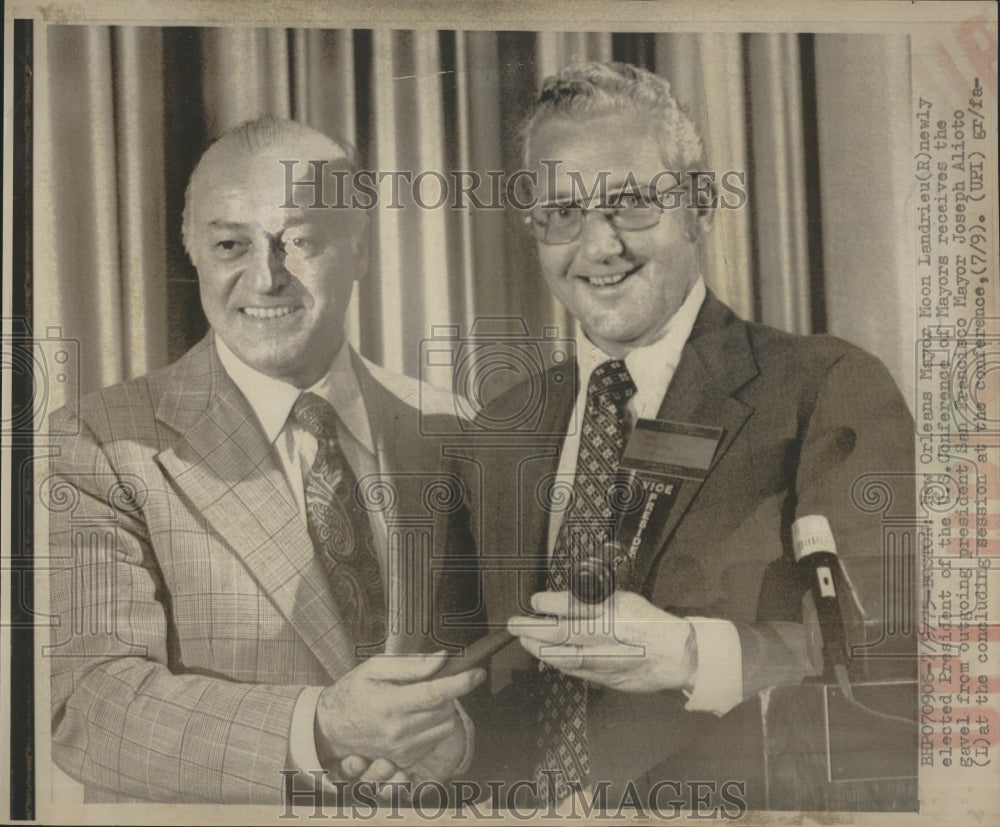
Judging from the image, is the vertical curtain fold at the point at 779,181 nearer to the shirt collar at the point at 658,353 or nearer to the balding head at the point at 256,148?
the shirt collar at the point at 658,353

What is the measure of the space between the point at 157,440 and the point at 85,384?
0.30 meters

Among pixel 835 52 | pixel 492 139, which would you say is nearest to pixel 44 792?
pixel 492 139

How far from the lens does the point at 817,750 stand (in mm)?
3330

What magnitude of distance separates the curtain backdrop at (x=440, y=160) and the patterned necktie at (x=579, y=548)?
0.33 m

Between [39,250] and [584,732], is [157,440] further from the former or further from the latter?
[584,732]

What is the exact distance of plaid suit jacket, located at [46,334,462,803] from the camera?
3.32m

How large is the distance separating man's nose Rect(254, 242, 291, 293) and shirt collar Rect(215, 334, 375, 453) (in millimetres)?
234

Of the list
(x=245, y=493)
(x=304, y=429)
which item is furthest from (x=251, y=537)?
(x=304, y=429)

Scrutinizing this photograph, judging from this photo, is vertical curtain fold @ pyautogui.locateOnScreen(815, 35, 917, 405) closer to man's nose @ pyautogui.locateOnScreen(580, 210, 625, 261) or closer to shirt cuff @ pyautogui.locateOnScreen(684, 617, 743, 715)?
man's nose @ pyautogui.locateOnScreen(580, 210, 625, 261)

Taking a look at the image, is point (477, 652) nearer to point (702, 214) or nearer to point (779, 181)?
point (702, 214)

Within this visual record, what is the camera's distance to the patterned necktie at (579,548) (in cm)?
332

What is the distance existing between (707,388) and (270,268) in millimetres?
1441

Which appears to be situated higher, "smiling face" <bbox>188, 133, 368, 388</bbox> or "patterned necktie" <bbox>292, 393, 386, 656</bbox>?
"smiling face" <bbox>188, 133, 368, 388</bbox>

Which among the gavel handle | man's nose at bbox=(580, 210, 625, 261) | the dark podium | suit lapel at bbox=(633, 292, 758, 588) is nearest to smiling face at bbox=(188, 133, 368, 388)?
man's nose at bbox=(580, 210, 625, 261)
